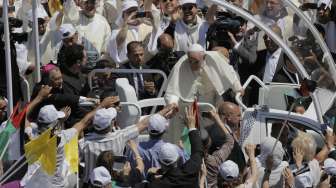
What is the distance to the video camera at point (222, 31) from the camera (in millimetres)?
25688

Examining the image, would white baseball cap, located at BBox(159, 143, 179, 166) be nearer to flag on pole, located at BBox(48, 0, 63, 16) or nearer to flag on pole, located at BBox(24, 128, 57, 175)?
flag on pole, located at BBox(24, 128, 57, 175)

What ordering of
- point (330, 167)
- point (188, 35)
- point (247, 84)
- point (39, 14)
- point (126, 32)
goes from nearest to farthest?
point (330, 167) → point (247, 84) → point (126, 32) → point (188, 35) → point (39, 14)

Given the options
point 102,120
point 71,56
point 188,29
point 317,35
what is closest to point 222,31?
point 188,29

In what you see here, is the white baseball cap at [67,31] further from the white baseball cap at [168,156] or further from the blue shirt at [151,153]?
the white baseball cap at [168,156]

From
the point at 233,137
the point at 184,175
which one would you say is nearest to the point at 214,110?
the point at 233,137

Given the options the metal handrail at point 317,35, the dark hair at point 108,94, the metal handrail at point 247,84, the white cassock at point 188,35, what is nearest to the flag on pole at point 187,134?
the metal handrail at point 247,84

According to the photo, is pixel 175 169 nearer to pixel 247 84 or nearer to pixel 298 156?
pixel 298 156

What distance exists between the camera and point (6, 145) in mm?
20938

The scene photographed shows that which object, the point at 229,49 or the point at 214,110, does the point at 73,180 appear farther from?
the point at 229,49

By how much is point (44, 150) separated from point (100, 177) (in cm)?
90

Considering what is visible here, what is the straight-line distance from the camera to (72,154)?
20672mm

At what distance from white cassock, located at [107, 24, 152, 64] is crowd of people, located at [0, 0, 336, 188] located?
0.02 meters

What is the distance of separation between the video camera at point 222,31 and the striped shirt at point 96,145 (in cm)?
402

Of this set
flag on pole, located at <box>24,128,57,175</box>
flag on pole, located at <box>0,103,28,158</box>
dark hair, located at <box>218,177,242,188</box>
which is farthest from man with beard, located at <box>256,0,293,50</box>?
flag on pole, located at <box>24,128,57,175</box>
